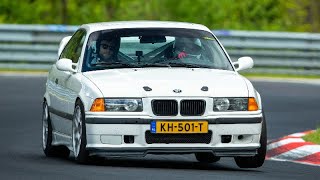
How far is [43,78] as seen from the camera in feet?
95.1

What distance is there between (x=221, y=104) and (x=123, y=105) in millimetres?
863

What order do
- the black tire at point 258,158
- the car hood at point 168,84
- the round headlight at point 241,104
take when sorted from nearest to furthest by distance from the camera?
the car hood at point 168,84 < the round headlight at point 241,104 < the black tire at point 258,158

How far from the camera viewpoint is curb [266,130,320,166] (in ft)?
45.5

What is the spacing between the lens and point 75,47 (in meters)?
13.9

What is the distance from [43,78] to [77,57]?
1553 centimetres

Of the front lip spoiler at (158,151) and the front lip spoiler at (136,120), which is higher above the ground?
the front lip spoiler at (136,120)

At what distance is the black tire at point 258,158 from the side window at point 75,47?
78.2 inches

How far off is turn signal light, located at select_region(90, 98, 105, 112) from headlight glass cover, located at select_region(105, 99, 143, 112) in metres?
0.04

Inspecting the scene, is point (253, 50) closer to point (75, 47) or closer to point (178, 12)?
point (178, 12)

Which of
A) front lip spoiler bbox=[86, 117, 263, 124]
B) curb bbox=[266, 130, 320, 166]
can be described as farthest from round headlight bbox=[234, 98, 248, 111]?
curb bbox=[266, 130, 320, 166]

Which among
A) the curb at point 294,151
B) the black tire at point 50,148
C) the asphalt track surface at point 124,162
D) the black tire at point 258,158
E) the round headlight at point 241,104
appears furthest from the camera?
the black tire at point 50,148

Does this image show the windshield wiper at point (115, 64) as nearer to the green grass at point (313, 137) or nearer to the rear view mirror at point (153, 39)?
the rear view mirror at point (153, 39)

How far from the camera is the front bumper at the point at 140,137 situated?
1195 cm

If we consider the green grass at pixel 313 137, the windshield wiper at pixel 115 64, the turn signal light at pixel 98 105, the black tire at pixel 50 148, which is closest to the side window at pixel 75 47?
the windshield wiper at pixel 115 64
